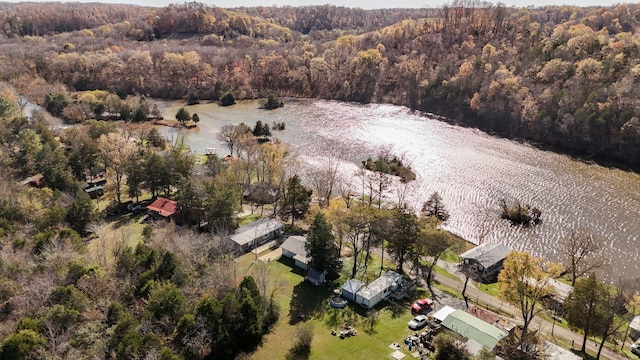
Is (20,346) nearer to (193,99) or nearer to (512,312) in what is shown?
(512,312)

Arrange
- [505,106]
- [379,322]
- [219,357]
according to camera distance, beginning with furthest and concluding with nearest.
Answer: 1. [505,106]
2. [379,322]
3. [219,357]

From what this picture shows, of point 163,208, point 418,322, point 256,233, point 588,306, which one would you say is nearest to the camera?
point 588,306

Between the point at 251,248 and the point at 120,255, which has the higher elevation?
the point at 120,255

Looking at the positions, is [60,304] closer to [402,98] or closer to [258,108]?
[258,108]

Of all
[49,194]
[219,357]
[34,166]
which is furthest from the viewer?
[34,166]

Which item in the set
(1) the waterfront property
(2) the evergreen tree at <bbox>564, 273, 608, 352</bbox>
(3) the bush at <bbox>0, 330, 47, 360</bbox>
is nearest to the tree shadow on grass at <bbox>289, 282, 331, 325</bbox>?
(1) the waterfront property

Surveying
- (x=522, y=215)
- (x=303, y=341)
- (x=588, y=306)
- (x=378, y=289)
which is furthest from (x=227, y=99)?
(x=588, y=306)

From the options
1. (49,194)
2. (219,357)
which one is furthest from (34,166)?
(219,357)
